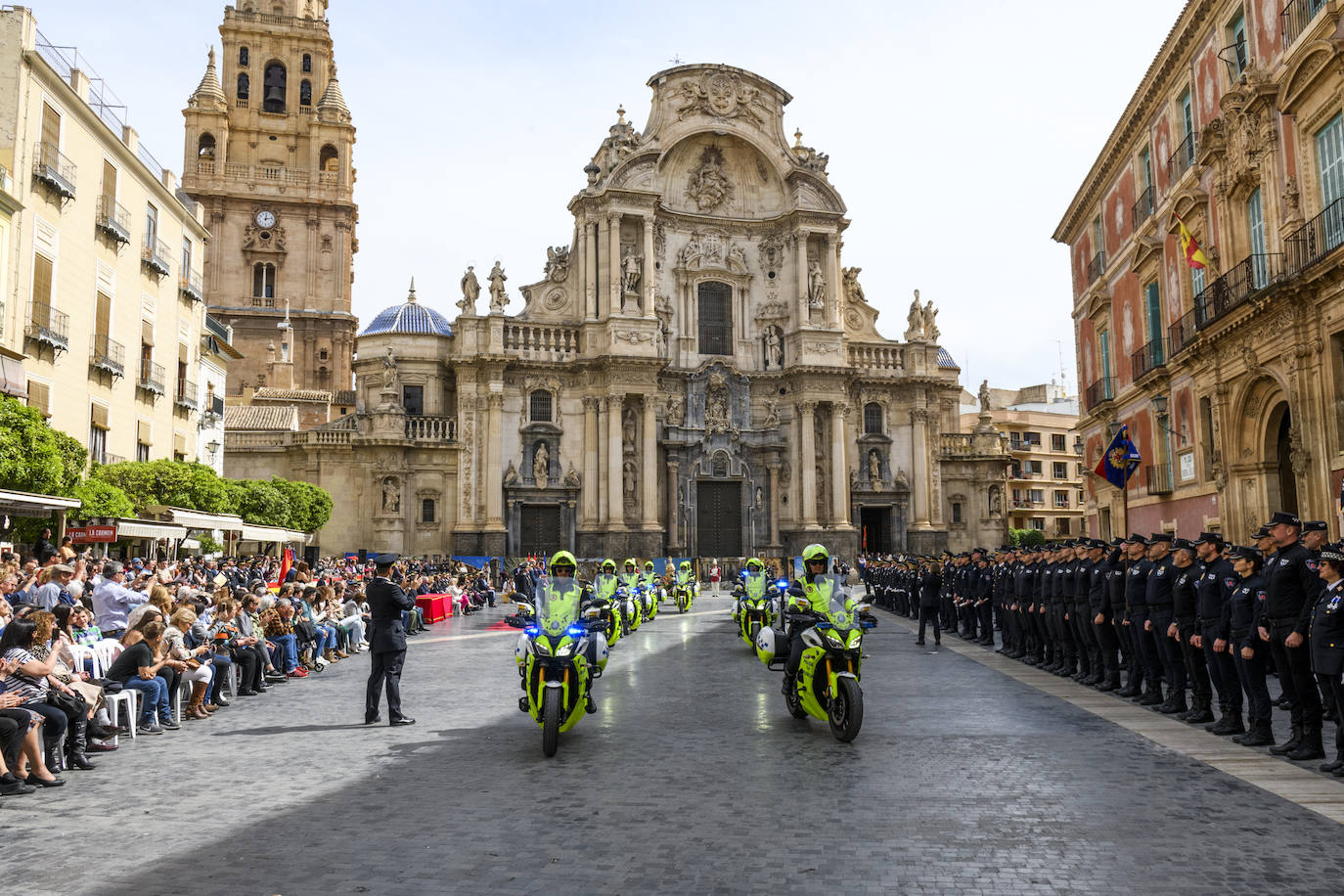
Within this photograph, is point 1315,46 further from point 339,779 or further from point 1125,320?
point 339,779

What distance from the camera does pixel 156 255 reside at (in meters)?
30.5

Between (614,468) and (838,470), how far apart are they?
34.6ft

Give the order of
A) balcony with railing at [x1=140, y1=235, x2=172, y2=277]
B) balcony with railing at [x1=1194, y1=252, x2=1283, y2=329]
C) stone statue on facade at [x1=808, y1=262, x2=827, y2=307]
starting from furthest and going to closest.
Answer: stone statue on facade at [x1=808, y1=262, x2=827, y2=307] < balcony with railing at [x1=140, y1=235, x2=172, y2=277] < balcony with railing at [x1=1194, y1=252, x2=1283, y2=329]

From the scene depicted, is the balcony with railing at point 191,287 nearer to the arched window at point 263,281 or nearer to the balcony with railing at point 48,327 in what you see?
the balcony with railing at point 48,327

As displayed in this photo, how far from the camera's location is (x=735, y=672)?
16.4 m

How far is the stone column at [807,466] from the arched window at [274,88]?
143 ft

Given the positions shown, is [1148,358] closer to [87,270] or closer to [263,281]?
[87,270]

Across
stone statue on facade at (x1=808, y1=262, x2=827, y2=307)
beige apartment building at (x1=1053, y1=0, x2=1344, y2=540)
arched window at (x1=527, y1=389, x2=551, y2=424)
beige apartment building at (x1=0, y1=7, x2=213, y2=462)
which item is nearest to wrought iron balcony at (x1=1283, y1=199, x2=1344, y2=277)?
beige apartment building at (x1=1053, y1=0, x2=1344, y2=540)

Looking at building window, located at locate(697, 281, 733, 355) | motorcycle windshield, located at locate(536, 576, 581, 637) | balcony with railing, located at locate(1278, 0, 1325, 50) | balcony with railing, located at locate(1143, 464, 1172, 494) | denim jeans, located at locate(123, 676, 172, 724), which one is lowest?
denim jeans, located at locate(123, 676, 172, 724)

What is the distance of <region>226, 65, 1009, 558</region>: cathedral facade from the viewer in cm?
4525

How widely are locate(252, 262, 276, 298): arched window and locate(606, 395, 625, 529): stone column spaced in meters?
29.8

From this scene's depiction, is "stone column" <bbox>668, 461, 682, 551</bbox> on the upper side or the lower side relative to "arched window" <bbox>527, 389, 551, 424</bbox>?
lower

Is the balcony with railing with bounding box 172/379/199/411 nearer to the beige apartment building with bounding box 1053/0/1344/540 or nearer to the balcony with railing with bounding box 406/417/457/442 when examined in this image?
the balcony with railing with bounding box 406/417/457/442

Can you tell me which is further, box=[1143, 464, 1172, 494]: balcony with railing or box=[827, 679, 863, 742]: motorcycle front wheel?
box=[1143, 464, 1172, 494]: balcony with railing
